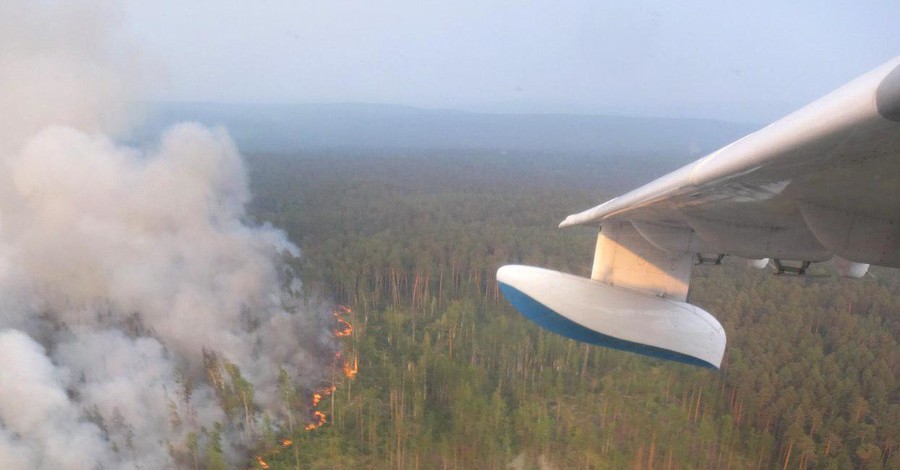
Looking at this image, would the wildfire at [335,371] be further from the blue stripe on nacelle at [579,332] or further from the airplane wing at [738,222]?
the airplane wing at [738,222]

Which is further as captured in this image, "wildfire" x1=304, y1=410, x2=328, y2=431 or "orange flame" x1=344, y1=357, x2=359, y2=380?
"orange flame" x1=344, y1=357, x2=359, y2=380

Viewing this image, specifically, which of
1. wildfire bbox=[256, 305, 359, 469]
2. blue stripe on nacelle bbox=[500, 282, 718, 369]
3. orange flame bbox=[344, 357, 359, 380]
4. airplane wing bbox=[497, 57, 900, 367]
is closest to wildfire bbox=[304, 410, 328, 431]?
wildfire bbox=[256, 305, 359, 469]

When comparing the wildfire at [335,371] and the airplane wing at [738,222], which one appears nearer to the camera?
the airplane wing at [738,222]

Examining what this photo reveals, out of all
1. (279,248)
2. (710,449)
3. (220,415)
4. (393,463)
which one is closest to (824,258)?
(393,463)

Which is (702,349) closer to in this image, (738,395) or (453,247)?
(738,395)

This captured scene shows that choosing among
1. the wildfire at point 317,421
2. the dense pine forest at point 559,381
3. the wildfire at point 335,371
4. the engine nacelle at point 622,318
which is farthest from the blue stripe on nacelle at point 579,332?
the wildfire at point 317,421

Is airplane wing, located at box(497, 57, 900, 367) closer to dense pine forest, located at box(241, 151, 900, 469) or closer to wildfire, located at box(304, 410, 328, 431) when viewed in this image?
dense pine forest, located at box(241, 151, 900, 469)
